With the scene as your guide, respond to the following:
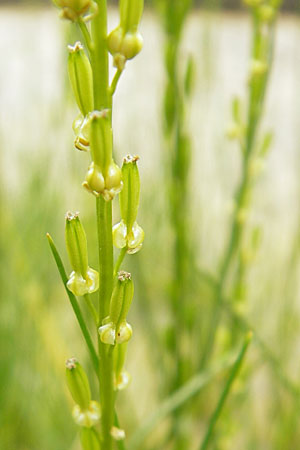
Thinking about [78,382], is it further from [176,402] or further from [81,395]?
[176,402]

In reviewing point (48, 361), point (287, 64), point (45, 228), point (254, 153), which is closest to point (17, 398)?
point (48, 361)

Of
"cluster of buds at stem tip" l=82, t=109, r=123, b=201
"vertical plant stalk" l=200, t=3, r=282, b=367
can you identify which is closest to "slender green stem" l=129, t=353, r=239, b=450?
"vertical plant stalk" l=200, t=3, r=282, b=367

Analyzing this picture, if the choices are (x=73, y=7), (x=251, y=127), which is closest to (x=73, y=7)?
(x=73, y=7)

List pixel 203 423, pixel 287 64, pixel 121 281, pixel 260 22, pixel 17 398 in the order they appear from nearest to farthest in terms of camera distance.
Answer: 1. pixel 121 281
2. pixel 260 22
3. pixel 17 398
4. pixel 203 423
5. pixel 287 64

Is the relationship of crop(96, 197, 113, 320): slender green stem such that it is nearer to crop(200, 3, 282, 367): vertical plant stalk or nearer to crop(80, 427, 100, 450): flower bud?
crop(80, 427, 100, 450): flower bud

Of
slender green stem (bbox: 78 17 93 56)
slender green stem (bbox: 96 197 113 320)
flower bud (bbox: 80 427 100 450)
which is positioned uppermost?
slender green stem (bbox: 78 17 93 56)

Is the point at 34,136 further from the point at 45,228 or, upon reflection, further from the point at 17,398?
the point at 17,398

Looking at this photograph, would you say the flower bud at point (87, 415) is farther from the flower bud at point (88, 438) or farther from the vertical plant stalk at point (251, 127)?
the vertical plant stalk at point (251, 127)

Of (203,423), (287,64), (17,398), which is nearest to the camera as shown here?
(17,398)
